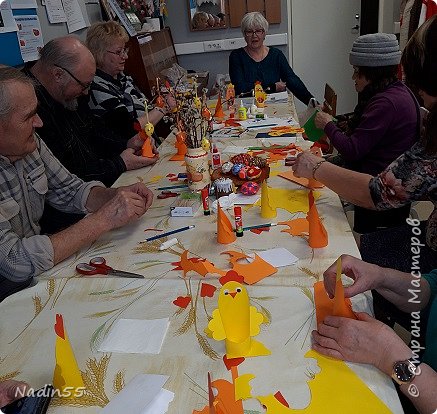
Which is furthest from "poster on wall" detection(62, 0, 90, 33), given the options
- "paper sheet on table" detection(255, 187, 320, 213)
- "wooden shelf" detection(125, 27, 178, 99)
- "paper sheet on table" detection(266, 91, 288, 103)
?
"paper sheet on table" detection(255, 187, 320, 213)

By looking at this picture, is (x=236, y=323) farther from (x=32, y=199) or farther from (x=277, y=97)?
(x=277, y=97)

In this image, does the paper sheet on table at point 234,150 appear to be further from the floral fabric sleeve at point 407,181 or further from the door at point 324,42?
the door at point 324,42

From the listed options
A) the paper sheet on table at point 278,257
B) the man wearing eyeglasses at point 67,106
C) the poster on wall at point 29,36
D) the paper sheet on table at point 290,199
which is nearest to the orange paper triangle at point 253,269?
the paper sheet on table at point 278,257

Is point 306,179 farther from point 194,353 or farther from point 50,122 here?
point 50,122

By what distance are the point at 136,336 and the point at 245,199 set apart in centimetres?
76

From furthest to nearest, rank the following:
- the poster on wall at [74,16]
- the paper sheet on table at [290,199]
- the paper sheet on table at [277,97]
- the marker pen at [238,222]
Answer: the paper sheet on table at [277,97], the poster on wall at [74,16], the paper sheet on table at [290,199], the marker pen at [238,222]

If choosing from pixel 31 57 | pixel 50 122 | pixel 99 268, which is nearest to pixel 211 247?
pixel 99 268

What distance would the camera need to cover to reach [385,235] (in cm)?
178

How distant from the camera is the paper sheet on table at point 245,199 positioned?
5.15 ft

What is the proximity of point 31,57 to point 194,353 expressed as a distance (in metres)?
2.12

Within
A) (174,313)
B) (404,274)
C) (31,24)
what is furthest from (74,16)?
(404,274)

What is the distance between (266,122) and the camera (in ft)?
8.62

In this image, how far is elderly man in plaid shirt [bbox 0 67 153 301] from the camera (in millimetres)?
1221

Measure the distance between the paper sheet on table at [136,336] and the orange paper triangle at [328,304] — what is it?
0.32 metres
